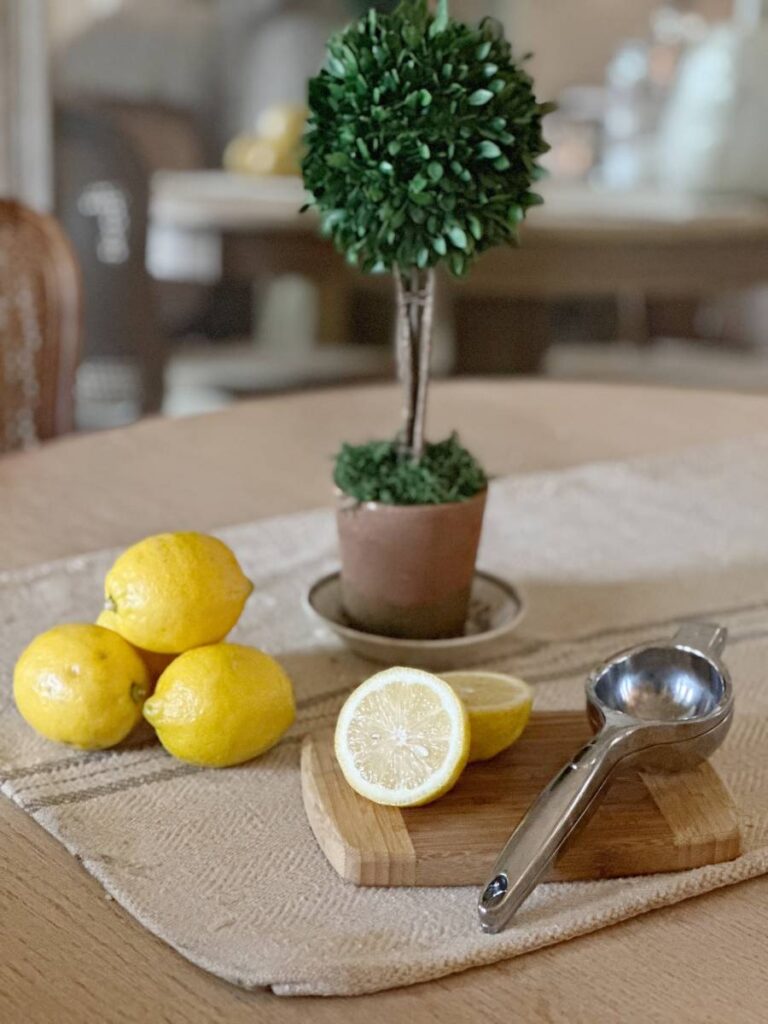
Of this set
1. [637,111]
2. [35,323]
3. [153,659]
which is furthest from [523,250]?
[153,659]

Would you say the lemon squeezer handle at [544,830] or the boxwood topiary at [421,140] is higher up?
the boxwood topiary at [421,140]

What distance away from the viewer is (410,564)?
94cm

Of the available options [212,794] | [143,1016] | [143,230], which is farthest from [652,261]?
[143,1016]

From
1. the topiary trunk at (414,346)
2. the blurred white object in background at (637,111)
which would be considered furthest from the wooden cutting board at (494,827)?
the blurred white object in background at (637,111)

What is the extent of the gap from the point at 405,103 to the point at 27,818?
50 centimetres

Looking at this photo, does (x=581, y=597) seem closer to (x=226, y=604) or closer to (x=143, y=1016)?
(x=226, y=604)

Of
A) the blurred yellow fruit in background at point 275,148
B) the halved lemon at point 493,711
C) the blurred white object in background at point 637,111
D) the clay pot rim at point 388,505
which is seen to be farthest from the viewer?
the blurred yellow fruit in background at point 275,148

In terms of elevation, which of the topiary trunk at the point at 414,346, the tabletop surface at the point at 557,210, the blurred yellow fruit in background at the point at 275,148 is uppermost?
the blurred yellow fruit in background at the point at 275,148

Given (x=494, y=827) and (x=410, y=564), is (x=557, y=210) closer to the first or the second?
(x=410, y=564)

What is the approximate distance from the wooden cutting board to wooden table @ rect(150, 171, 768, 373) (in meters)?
1.90

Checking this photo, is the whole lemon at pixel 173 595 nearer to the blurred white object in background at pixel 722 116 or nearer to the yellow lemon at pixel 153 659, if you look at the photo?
the yellow lemon at pixel 153 659

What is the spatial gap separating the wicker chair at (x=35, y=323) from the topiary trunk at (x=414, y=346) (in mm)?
934

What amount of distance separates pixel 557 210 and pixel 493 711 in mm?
2077

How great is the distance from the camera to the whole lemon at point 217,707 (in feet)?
2.55
